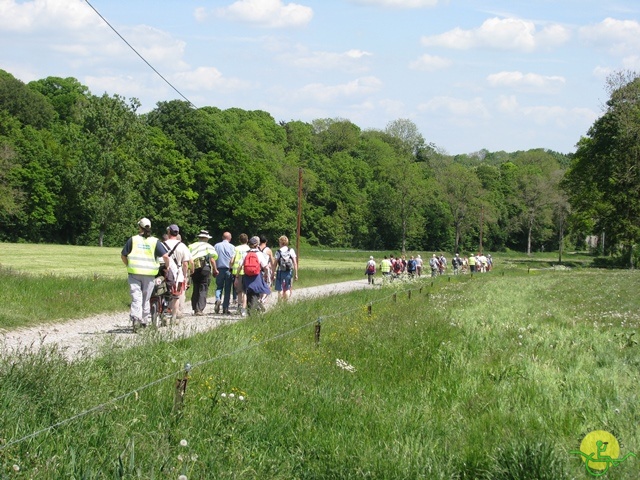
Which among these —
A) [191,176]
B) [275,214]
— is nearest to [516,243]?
[275,214]

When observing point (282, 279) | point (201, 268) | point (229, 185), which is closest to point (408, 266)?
point (282, 279)

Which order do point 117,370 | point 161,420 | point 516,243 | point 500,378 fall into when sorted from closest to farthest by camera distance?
point 161,420 → point 117,370 → point 500,378 → point 516,243

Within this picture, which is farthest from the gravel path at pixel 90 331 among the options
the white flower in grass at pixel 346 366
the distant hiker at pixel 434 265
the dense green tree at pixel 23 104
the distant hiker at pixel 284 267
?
the dense green tree at pixel 23 104

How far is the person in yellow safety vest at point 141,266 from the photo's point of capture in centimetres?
1417

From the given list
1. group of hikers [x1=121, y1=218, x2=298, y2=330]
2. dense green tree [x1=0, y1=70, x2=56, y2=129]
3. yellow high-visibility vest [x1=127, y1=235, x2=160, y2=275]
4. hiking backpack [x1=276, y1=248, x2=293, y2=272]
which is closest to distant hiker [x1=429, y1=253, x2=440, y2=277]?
group of hikers [x1=121, y1=218, x2=298, y2=330]

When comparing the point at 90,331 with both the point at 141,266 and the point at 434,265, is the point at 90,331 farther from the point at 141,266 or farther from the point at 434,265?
the point at 434,265

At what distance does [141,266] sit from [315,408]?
22.7ft

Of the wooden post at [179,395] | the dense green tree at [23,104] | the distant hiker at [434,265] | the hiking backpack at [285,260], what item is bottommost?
the distant hiker at [434,265]

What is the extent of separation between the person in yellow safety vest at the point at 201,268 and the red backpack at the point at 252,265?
1.57 meters

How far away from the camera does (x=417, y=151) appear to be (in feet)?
522

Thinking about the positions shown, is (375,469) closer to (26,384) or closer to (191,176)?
(26,384)

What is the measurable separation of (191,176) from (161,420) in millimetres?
80511

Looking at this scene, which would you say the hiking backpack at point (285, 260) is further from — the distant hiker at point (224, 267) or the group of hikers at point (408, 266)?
the group of hikers at point (408, 266)

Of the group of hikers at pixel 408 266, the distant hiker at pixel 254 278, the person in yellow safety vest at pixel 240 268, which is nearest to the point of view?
the distant hiker at pixel 254 278
